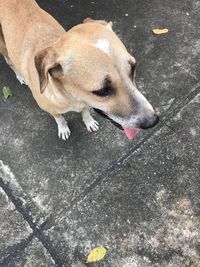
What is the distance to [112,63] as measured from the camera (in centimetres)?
327

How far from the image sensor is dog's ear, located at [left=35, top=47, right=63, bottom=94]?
136 inches

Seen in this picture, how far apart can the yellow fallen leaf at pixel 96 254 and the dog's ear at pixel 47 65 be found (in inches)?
63.8

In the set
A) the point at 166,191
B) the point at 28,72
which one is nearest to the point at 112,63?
the point at 28,72

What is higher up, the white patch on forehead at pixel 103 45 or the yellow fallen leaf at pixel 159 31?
the white patch on forehead at pixel 103 45

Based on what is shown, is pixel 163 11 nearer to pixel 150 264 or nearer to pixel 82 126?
pixel 82 126

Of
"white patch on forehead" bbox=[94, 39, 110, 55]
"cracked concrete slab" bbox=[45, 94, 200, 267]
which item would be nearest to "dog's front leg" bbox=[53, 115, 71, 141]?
"cracked concrete slab" bbox=[45, 94, 200, 267]

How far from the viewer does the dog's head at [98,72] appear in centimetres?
328

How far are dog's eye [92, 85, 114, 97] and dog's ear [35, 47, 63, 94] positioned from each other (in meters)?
0.35

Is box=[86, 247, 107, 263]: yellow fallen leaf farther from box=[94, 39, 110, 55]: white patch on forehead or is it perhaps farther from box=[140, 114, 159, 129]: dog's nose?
box=[94, 39, 110, 55]: white patch on forehead

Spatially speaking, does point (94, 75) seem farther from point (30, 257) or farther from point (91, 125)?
point (30, 257)

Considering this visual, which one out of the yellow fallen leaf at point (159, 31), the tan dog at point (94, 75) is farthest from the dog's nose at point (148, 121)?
the yellow fallen leaf at point (159, 31)

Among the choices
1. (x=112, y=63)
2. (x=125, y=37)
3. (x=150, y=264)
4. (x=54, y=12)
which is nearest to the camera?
(x=112, y=63)

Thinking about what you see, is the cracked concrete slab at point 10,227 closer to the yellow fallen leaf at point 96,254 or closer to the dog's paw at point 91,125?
the yellow fallen leaf at point 96,254

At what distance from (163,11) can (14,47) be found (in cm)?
213
